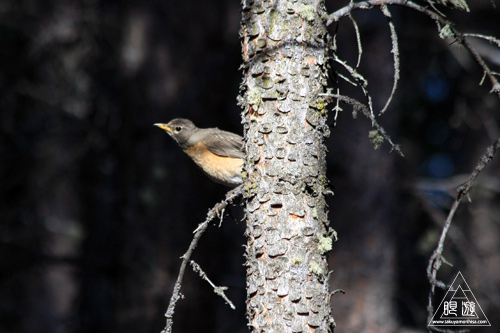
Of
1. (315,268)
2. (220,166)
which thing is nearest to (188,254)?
(315,268)

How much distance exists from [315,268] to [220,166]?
259 cm

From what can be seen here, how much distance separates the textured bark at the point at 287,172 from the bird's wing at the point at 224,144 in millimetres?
2317

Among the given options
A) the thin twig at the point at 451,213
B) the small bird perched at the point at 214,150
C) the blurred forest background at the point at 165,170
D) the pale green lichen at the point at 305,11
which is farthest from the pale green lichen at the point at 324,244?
the blurred forest background at the point at 165,170

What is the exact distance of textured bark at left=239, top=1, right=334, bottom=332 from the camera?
282cm

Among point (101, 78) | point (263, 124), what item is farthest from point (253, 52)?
point (101, 78)

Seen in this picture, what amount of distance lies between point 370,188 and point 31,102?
5263 mm

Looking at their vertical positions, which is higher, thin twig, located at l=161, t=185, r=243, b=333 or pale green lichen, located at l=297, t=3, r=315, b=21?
pale green lichen, located at l=297, t=3, r=315, b=21

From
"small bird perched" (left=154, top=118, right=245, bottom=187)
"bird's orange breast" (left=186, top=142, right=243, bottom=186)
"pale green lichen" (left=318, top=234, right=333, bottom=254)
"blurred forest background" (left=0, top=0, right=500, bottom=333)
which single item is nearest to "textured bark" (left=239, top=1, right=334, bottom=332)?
"pale green lichen" (left=318, top=234, right=333, bottom=254)

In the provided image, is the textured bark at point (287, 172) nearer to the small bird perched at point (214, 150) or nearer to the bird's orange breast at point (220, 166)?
the small bird perched at point (214, 150)

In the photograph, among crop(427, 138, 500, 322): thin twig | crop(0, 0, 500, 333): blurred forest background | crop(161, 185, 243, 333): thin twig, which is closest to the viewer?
crop(427, 138, 500, 322): thin twig

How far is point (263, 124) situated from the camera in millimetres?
2934

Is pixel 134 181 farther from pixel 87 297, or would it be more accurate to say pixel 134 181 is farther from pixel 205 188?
pixel 87 297

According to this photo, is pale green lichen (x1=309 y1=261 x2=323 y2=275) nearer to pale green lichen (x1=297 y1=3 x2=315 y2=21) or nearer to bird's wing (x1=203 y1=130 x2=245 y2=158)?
pale green lichen (x1=297 y1=3 x2=315 y2=21)

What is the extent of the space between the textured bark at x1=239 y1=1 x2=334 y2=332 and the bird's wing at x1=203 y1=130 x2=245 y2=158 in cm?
232
